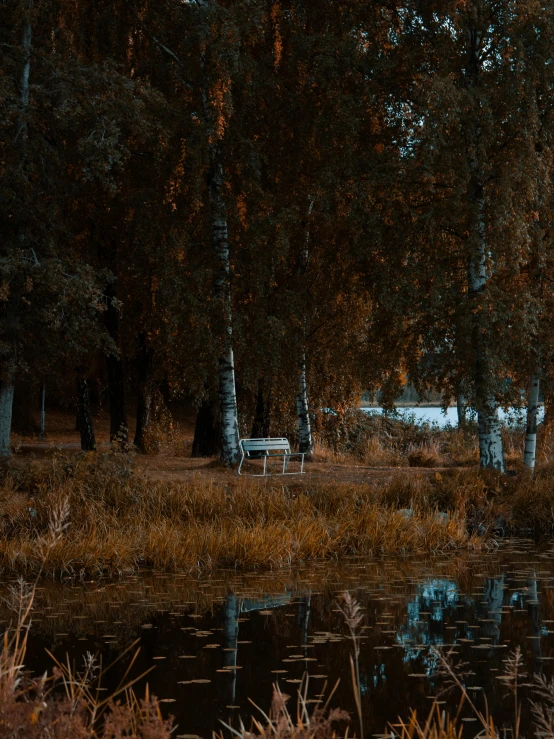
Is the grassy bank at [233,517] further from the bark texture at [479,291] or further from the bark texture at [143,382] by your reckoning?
the bark texture at [143,382]

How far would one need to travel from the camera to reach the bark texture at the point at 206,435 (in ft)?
73.5

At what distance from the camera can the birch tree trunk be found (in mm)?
17031

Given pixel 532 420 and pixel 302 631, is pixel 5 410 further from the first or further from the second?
pixel 302 631

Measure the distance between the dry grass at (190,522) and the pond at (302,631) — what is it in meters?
0.42

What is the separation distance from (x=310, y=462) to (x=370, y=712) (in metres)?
13.9

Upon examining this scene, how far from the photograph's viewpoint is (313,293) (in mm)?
19719

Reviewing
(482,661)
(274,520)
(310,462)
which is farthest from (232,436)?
(482,661)

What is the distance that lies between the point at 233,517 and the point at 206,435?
9.58 metres

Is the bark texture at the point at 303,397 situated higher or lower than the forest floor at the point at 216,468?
higher

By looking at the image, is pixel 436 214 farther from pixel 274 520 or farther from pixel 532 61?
pixel 274 520

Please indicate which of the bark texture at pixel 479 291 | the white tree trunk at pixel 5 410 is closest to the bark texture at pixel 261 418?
the white tree trunk at pixel 5 410

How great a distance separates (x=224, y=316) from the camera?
1686 centimetres

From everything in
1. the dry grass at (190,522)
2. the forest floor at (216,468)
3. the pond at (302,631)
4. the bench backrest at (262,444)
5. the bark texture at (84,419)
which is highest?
the bark texture at (84,419)

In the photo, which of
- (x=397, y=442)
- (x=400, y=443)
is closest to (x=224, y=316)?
(x=400, y=443)
